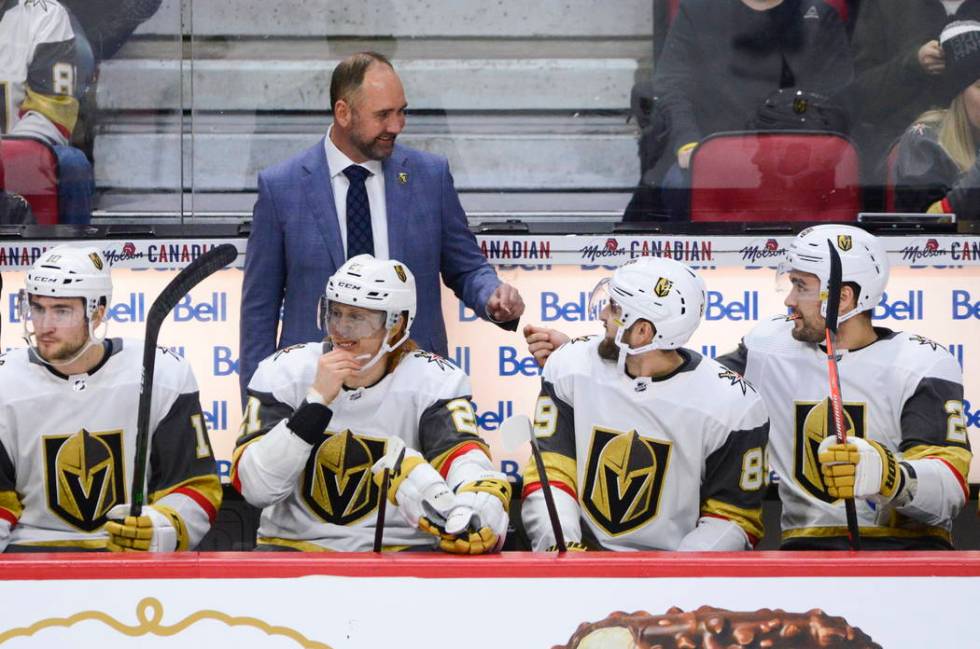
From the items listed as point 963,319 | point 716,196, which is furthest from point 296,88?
point 963,319

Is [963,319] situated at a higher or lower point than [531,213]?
lower

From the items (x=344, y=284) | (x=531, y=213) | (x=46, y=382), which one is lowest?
(x=46, y=382)

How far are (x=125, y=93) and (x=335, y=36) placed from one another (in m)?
0.72

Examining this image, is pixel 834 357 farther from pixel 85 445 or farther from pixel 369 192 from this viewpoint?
pixel 85 445

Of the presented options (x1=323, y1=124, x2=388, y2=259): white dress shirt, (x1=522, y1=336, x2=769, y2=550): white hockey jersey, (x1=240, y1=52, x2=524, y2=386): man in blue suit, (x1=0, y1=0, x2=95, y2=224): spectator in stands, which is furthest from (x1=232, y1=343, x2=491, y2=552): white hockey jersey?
(x1=0, y1=0, x2=95, y2=224): spectator in stands

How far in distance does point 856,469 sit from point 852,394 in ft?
1.96

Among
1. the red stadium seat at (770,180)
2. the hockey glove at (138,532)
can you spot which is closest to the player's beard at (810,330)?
the red stadium seat at (770,180)

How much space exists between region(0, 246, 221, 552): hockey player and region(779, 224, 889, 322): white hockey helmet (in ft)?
5.32

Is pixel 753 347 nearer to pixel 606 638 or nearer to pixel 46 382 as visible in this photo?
pixel 606 638

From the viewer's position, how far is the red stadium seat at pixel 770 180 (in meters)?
5.09

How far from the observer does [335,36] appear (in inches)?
203

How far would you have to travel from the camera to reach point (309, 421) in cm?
358

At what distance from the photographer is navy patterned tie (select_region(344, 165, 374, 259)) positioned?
4500 mm

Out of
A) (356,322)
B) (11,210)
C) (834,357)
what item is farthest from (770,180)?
(11,210)
